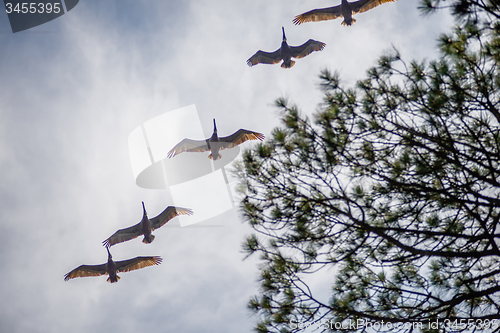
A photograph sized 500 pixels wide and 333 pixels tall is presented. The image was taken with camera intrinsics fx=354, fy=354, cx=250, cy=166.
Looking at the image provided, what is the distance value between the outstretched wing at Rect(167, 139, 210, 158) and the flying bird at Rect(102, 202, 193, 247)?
1604mm

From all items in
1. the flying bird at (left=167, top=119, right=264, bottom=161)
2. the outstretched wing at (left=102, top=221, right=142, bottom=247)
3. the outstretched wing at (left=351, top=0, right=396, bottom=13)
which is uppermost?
the outstretched wing at (left=351, top=0, right=396, bottom=13)

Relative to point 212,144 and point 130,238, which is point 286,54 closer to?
point 212,144

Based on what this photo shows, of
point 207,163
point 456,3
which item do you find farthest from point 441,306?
point 207,163

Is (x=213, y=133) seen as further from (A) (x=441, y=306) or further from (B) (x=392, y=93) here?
(A) (x=441, y=306)

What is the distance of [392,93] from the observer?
3.10m

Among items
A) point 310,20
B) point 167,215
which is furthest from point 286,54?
point 167,215

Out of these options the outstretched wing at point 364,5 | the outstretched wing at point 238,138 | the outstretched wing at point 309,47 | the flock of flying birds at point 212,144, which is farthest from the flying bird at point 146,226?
the outstretched wing at point 364,5

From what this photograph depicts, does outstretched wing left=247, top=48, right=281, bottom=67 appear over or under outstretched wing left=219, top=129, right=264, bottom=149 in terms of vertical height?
over

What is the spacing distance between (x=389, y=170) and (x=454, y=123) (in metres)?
0.65

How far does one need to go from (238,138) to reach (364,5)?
3.89 metres

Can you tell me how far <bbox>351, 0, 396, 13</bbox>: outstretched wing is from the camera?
292 inches

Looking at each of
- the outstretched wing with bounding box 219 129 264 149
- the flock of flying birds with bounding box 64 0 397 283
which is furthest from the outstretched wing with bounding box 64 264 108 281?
the outstretched wing with bounding box 219 129 264 149

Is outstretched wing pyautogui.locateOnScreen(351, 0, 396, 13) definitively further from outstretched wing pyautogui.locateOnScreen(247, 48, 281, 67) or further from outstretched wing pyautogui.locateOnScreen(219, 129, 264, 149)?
outstretched wing pyautogui.locateOnScreen(219, 129, 264, 149)

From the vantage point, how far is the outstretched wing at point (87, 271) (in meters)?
8.90
